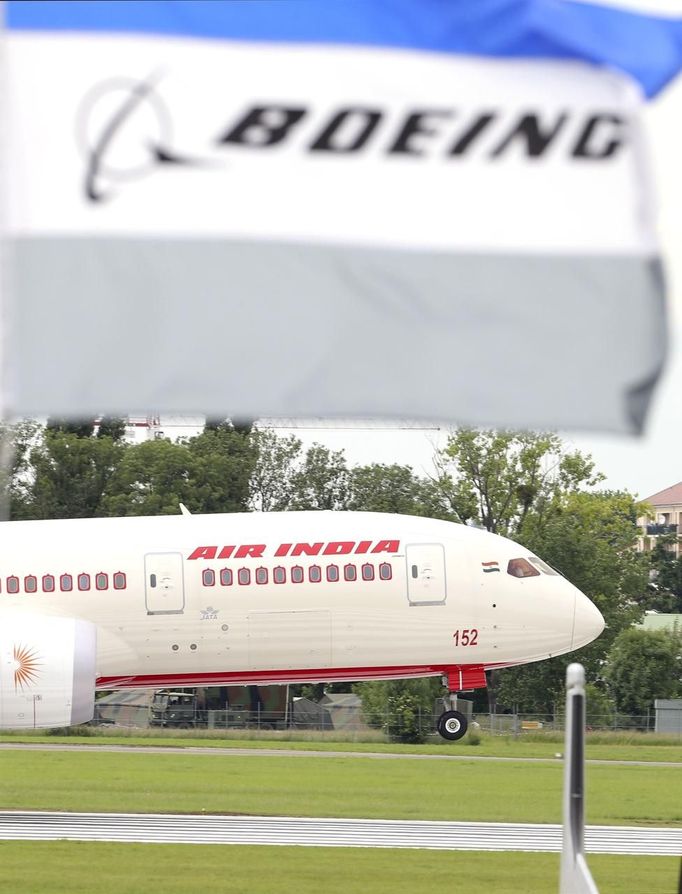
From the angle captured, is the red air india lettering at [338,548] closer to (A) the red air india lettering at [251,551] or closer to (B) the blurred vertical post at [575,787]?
(A) the red air india lettering at [251,551]

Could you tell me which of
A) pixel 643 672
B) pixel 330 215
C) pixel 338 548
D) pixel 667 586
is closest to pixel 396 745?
pixel 338 548

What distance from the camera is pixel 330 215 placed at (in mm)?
6344

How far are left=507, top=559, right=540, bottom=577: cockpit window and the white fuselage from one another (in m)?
0.28

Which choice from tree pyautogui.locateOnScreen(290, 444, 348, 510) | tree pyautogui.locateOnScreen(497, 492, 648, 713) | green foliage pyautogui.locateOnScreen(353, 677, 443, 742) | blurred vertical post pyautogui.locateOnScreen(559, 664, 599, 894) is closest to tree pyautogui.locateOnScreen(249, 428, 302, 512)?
tree pyautogui.locateOnScreen(290, 444, 348, 510)

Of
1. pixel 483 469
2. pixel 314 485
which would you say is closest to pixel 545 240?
pixel 483 469

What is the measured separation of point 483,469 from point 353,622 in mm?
43093

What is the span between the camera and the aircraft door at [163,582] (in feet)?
94.3

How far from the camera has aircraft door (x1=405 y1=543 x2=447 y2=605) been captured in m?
29.1

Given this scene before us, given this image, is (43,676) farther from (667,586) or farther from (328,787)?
(667,586)

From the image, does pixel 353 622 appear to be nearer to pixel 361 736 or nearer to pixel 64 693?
pixel 64 693

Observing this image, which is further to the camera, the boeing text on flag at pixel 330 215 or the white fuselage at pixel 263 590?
the white fuselage at pixel 263 590

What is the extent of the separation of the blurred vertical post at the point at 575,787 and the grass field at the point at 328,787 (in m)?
14.7

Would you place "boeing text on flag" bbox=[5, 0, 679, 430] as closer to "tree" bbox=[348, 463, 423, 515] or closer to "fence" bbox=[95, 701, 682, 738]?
"fence" bbox=[95, 701, 682, 738]

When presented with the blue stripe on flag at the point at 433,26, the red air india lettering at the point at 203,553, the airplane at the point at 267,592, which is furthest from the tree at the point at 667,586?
the blue stripe on flag at the point at 433,26
